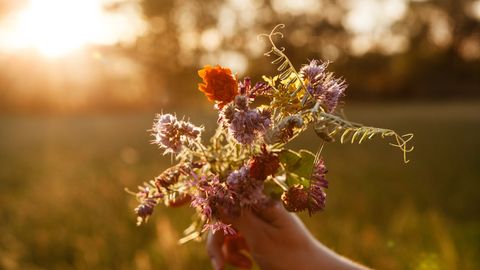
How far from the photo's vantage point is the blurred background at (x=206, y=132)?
5.86 meters

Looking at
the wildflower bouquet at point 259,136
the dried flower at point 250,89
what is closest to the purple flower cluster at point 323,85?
the wildflower bouquet at point 259,136

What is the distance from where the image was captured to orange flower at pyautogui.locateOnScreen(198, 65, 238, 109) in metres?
1.32

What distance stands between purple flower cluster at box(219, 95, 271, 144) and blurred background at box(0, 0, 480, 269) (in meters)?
0.32

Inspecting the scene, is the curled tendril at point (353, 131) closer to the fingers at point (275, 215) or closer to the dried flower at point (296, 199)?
the dried flower at point (296, 199)

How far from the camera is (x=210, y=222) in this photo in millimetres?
1522

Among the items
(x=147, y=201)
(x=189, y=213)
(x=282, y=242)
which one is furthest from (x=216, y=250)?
(x=189, y=213)

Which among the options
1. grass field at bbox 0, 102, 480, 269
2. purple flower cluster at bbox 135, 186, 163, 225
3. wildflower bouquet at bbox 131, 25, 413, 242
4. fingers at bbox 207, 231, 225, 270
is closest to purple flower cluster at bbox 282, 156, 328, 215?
wildflower bouquet at bbox 131, 25, 413, 242

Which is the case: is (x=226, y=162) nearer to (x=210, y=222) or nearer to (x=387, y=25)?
(x=210, y=222)

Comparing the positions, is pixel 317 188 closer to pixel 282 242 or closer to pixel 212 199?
pixel 212 199

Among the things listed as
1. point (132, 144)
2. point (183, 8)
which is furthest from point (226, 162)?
point (183, 8)

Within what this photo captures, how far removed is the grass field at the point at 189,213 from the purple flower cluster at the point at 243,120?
5.56 ft

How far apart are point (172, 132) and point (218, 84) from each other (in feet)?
0.64

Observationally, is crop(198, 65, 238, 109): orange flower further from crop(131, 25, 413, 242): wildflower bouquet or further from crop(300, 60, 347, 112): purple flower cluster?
crop(300, 60, 347, 112): purple flower cluster

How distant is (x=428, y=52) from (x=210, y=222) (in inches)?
2085
